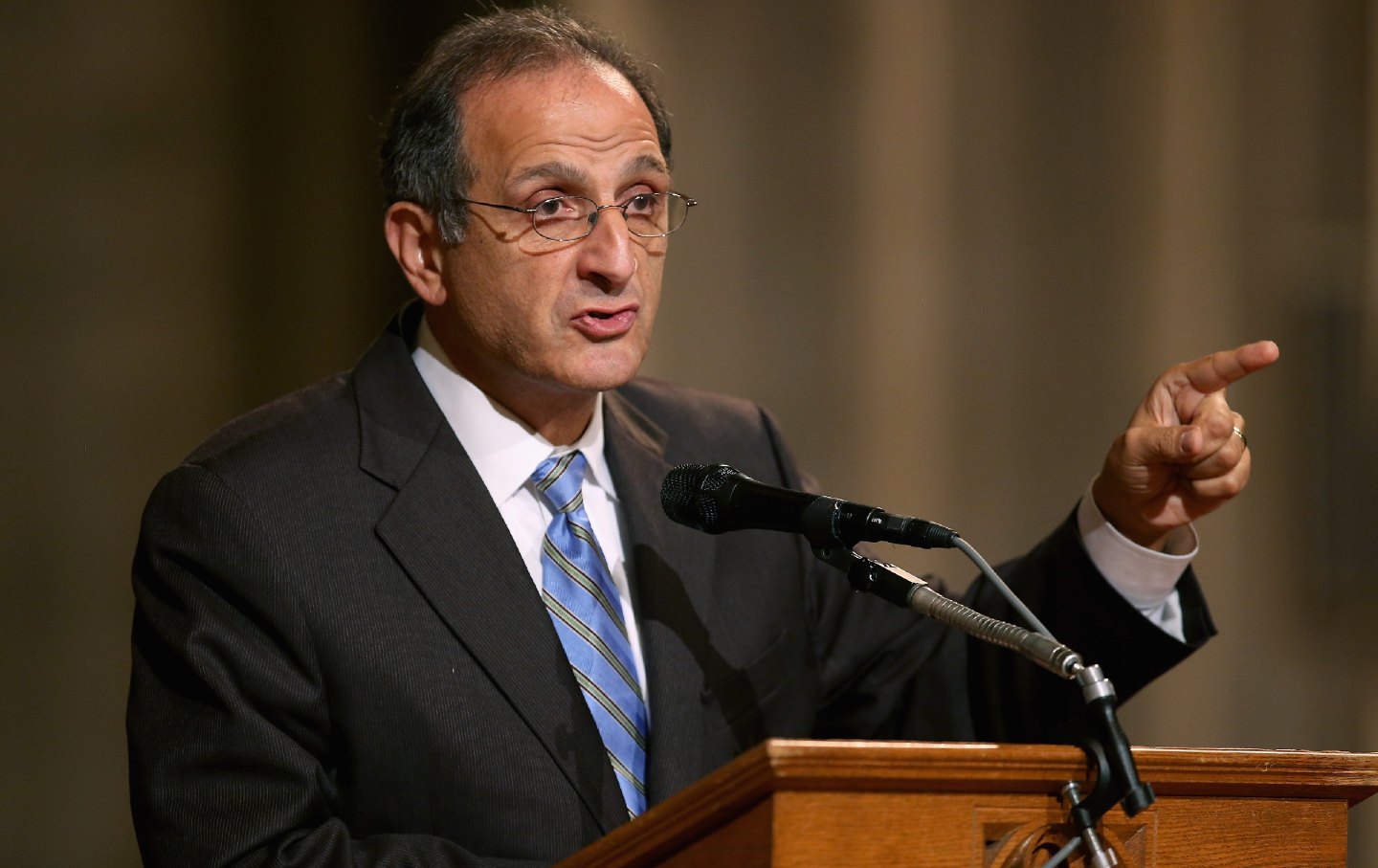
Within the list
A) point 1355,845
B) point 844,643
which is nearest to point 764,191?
point 844,643

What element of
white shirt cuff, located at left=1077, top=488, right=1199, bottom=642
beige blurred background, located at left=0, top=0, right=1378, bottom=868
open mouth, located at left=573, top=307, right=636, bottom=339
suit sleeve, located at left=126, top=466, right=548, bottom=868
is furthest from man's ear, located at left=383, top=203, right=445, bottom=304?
beige blurred background, located at left=0, top=0, right=1378, bottom=868

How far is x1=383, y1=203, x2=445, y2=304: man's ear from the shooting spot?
6.59 ft

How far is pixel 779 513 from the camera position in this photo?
1.44 meters

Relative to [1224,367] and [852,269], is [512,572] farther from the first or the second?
[852,269]

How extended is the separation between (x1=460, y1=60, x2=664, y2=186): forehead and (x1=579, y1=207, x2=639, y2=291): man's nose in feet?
0.24

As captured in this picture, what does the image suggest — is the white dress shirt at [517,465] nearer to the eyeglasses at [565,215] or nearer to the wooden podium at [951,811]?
the eyeglasses at [565,215]

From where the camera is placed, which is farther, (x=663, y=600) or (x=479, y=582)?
(x=663, y=600)

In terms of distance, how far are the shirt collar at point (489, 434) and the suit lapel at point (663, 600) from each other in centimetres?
8

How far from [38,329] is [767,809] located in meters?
2.39

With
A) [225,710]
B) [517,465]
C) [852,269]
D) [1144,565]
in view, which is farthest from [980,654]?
[852,269]

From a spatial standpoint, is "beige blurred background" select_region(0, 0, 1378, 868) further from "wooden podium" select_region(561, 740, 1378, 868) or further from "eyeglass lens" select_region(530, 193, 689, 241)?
"wooden podium" select_region(561, 740, 1378, 868)

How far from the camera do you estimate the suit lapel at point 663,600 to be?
72.1 inches

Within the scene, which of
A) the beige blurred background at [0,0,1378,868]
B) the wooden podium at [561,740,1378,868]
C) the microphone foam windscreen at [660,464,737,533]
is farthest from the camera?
the beige blurred background at [0,0,1378,868]

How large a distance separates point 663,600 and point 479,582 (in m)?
0.29
